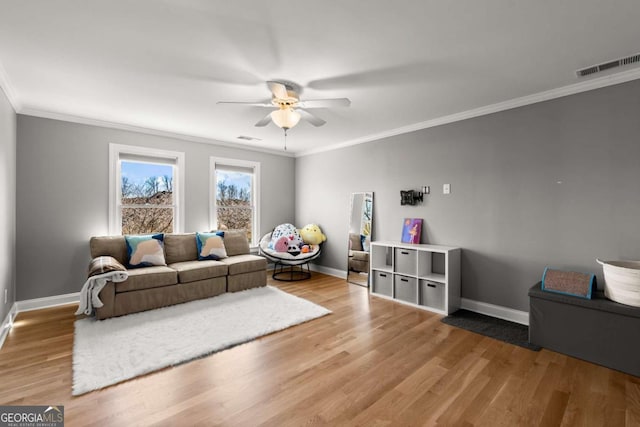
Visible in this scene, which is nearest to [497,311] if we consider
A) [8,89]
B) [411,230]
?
[411,230]

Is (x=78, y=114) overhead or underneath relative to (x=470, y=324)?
overhead

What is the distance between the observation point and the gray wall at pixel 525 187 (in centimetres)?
278

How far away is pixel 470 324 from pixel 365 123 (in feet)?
9.54

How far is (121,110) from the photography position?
3.71 metres

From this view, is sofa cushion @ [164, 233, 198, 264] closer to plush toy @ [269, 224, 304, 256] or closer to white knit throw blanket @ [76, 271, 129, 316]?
white knit throw blanket @ [76, 271, 129, 316]

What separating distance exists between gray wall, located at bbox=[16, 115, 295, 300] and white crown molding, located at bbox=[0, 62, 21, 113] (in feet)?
0.98

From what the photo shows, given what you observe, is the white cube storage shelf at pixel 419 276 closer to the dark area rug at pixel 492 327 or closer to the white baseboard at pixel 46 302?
the dark area rug at pixel 492 327

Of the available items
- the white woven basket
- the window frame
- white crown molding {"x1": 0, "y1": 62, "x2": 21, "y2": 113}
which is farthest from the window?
the white woven basket

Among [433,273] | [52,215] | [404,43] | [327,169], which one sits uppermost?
[404,43]

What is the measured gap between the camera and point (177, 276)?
12.8ft

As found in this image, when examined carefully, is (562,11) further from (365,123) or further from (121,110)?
(121,110)

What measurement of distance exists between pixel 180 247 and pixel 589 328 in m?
4.88

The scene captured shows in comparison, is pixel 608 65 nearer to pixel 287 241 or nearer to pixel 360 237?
pixel 360 237

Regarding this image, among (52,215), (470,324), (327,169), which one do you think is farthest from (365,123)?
(52,215)
